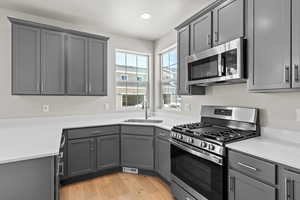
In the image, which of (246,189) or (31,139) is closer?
(246,189)

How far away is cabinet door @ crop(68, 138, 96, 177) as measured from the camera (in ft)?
8.04

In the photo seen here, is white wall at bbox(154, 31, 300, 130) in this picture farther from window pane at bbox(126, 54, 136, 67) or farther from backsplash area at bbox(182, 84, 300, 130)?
window pane at bbox(126, 54, 136, 67)

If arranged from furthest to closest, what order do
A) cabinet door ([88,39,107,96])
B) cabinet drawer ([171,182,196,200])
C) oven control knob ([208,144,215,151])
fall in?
cabinet door ([88,39,107,96]) < cabinet drawer ([171,182,196,200]) < oven control knob ([208,144,215,151])

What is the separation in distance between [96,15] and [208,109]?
2361mm

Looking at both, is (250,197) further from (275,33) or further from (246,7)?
(246,7)

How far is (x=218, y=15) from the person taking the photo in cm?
195

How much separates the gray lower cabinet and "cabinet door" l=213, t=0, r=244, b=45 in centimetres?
211

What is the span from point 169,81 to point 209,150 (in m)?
2.18

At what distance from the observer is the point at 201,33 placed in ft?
7.20

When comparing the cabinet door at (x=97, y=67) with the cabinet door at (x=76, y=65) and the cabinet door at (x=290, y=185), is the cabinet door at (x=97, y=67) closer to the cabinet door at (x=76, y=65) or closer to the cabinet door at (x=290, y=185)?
the cabinet door at (x=76, y=65)

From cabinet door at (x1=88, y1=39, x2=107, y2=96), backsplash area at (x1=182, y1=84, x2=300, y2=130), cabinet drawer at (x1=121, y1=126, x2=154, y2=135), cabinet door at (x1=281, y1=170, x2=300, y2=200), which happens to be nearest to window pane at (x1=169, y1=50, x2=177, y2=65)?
A: backsplash area at (x1=182, y1=84, x2=300, y2=130)

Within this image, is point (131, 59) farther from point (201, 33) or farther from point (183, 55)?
point (201, 33)

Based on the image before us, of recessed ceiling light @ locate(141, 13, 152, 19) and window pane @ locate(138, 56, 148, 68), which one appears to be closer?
recessed ceiling light @ locate(141, 13, 152, 19)

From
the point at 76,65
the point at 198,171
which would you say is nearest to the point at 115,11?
the point at 76,65
